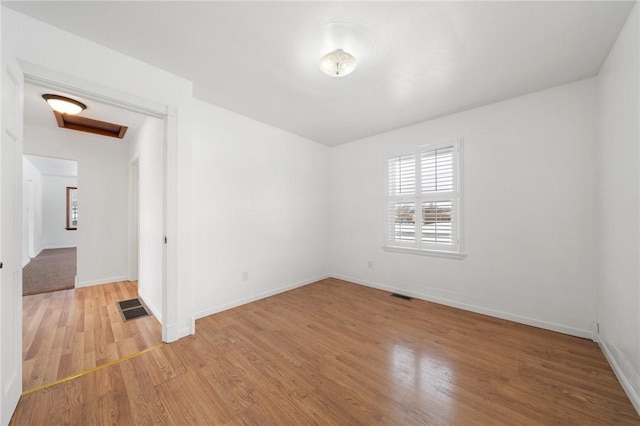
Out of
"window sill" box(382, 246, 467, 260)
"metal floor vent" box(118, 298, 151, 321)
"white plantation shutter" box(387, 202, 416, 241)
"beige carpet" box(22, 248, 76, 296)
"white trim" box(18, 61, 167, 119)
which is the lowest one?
"metal floor vent" box(118, 298, 151, 321)

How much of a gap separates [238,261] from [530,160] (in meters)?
3.91

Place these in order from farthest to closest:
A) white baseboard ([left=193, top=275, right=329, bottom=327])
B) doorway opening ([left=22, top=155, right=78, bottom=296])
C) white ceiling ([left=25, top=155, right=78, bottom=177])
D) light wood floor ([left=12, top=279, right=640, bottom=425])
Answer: white ceiling ([left=25, top=155, right=78, bottom=177]) < doorway opening ([left=22, top=155, right=78, bottom=296]) < white baseboard ([left=193, top=275, right=329, bottom=327]) < light wood floor ([left=12, top=279, right=640, bottom=425])

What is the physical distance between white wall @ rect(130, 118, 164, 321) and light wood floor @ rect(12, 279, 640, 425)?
88 centimetres

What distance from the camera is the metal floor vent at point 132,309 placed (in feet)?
10.00

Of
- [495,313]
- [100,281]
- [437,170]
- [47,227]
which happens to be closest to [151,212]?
[100,281]

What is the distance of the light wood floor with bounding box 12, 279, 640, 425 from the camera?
1.54 m

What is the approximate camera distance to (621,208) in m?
1.92

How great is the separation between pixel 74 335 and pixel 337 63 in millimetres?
3798

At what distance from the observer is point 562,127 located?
8.69ft

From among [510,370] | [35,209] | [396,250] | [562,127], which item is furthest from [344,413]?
[35,209]

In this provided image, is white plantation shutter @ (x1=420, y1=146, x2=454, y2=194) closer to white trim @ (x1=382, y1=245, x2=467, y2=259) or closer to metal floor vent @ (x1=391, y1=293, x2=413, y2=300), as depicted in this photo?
white trim @ (x1=382, y1=245, x2=467, y2=259)

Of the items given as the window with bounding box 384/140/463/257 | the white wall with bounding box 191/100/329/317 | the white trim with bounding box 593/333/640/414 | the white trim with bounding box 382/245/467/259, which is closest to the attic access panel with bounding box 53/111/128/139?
the white wall with bounding box 191/100/329/317

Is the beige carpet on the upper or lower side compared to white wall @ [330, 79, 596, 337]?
lower

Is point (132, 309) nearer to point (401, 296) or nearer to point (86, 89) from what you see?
point (86, 89)
